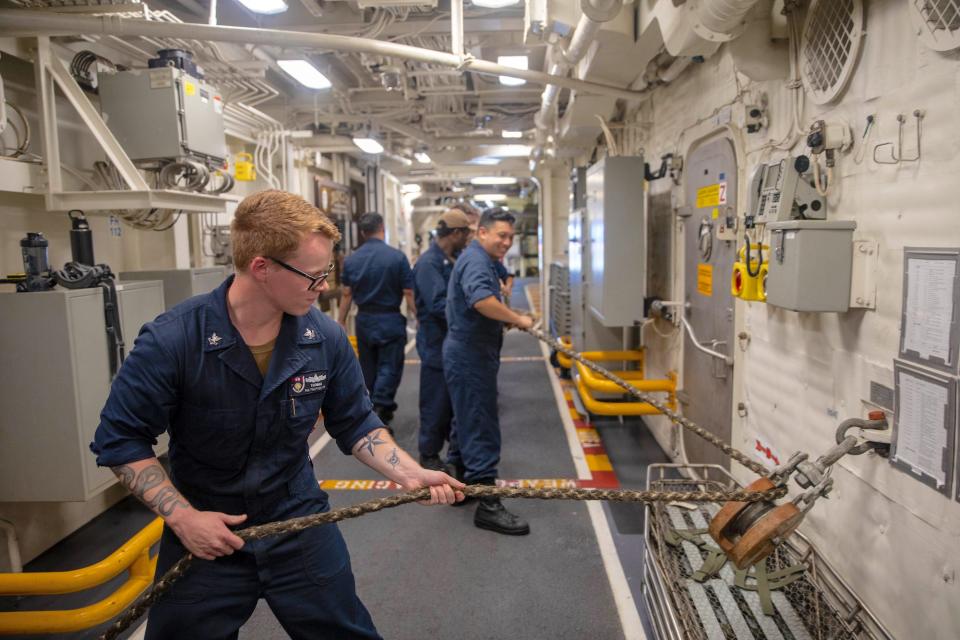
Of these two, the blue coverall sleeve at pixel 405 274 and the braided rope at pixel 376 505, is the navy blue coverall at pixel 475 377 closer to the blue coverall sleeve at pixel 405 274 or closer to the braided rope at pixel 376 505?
the blue coverall sleeve at pixel 405 274

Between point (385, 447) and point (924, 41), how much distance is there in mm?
2183

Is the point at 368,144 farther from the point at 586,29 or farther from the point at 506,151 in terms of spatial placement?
the point at 586,29

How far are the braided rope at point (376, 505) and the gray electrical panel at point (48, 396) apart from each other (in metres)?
1.43

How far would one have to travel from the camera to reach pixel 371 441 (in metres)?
2.05

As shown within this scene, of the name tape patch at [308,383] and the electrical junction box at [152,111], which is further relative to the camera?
the electrical junction box at [152,111]

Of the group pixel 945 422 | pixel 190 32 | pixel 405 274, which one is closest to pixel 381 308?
pixel 405 274

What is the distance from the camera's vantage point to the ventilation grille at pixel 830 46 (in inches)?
87.7

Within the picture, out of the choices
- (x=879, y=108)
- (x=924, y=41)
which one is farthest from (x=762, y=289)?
(x=924, y=41)

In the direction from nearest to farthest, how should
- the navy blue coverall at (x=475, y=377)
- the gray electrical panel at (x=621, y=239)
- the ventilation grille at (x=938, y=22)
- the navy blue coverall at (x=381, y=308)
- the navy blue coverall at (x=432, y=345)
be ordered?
the ventilation grille at (x=938, y=22)
the navy blue coverall at (x=475, y=377)
the navy blue coverall at (x=432, y=345)
the gray electrical panel at (x=621, y=239)
the navy blue coverall at (x=381, y=308)

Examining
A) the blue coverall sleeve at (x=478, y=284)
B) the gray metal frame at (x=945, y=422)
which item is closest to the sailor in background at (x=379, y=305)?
the blue coverall sleeve at (x=478, y=284)

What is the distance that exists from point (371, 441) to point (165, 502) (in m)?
0.65

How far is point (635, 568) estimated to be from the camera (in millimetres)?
3197

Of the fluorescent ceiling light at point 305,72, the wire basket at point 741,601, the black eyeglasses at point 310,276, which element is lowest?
the wire basket at point 741,601

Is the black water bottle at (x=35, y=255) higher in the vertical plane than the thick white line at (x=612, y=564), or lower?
higher
